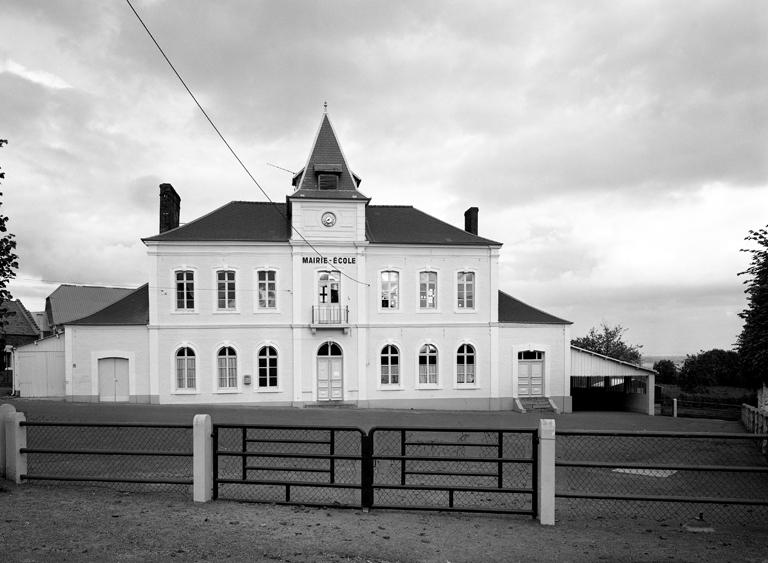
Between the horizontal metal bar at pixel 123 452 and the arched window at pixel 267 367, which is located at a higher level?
the horizontal metal bar at pixel 123 452

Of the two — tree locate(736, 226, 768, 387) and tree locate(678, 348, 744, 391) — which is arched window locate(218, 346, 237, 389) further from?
tree locate(678, 348, 744, 391)

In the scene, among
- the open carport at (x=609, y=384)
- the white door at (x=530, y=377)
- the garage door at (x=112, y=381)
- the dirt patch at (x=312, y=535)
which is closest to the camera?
the dirt patch at (x=312, y=535)

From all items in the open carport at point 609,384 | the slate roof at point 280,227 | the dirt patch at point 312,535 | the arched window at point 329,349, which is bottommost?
the open carport at point 609,384

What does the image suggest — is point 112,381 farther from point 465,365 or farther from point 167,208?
point 465,365

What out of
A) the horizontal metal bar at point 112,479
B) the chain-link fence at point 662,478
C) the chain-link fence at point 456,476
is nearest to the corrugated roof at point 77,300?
the chain-link fence at point 456,476

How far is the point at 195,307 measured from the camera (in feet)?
82.8

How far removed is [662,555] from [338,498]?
4660 mm

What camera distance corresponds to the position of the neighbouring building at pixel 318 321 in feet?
81.8

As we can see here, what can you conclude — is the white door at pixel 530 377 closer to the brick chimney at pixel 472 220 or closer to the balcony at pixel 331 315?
the brick chimney at pixel 472 220

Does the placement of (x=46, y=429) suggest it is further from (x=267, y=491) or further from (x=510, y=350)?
(x=510, y=350)

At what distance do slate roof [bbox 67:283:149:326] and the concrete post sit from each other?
54.7 feet

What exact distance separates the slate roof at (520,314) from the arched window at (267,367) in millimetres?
10753

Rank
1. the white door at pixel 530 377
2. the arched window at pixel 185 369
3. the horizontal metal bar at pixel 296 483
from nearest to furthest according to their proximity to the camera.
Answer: the horizontal metal bar at pixel 296 483
the arched window at pixel 185 369
the white door at pixel 530 377

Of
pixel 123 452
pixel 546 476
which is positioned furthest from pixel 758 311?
pixel 123 452
